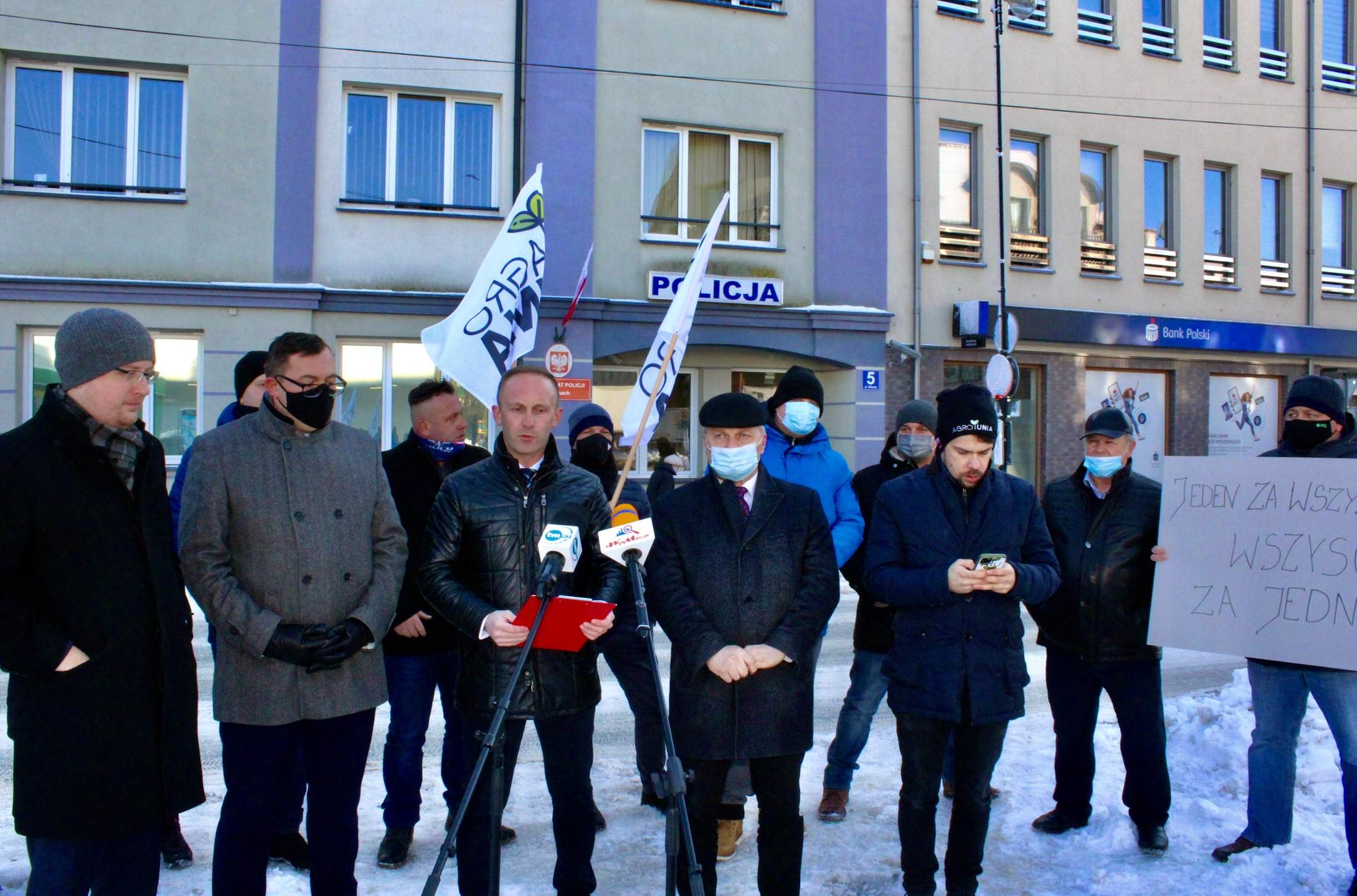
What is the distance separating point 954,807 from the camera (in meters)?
4.02

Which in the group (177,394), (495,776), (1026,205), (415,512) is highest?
(1026,205)

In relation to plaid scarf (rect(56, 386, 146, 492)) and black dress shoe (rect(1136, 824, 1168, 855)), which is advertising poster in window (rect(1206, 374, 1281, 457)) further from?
plaid scarf (rect(56, 386, 146, 492))

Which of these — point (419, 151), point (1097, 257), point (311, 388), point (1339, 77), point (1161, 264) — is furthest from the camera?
point (1339, 77)

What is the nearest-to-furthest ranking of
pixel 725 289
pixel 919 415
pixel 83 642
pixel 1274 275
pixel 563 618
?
1. pixel 83 642
2. pixel 563 618
3. pixel 919 415
4. pixel 725 289
5. pixel 1274 275

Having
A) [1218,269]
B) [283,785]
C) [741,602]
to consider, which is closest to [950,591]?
[741,602]

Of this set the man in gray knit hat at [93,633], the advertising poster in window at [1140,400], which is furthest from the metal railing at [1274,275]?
the man in gray knit hat at [93,633]

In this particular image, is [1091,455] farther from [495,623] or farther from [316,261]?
[316,261]

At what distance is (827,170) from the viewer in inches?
593

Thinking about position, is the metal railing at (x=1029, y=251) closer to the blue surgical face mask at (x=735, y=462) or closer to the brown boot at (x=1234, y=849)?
the brown boot at (x=1234, y=849)

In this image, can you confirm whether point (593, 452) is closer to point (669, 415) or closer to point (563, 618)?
point (563, 618)

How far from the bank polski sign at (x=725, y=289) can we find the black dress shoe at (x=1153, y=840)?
10302 millimetres

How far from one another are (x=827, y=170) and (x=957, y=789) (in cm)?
1233

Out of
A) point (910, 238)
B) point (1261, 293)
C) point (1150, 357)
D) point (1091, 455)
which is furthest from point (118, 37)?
point (1261, 293)

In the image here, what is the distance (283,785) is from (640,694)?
1782mm
